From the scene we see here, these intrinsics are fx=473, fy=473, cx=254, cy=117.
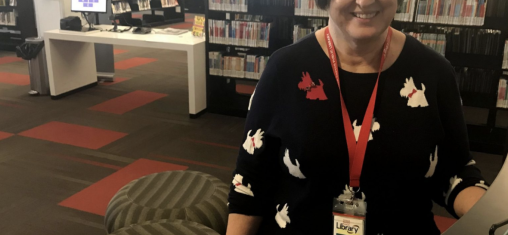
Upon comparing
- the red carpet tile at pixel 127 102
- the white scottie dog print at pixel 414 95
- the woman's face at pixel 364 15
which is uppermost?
the woman's face at pixel 364 15

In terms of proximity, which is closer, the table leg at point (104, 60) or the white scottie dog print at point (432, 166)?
the white scottie dog print at point (432, 166)

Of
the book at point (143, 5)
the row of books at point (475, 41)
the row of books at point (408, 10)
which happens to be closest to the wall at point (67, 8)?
the row of books at point (408, 10)

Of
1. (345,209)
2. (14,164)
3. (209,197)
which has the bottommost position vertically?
(14,164)

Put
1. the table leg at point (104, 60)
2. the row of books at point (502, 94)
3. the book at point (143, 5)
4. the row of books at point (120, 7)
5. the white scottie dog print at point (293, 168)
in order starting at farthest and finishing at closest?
the book at point (143, 5), the row of books at point (120, 7), the table leg at point (104, 60), the row of books at point (502, 94), the white scottie dog print at point (293, 168)

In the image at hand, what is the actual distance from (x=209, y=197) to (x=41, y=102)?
3805mm

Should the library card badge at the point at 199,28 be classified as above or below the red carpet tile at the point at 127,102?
above

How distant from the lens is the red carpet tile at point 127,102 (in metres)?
5.02

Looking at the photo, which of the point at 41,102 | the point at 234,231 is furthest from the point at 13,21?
the point at 234,231

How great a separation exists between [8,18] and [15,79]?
2340mm

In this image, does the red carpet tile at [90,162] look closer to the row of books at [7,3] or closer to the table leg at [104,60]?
the table leg at [104,60]

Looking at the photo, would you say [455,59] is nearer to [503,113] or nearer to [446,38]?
[446,38]

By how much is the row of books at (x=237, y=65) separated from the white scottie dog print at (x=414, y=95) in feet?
11.7

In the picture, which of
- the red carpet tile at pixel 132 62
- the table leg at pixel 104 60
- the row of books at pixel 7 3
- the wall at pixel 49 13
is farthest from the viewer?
the row of books at pixel 7 3

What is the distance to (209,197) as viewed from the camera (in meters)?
2.15
